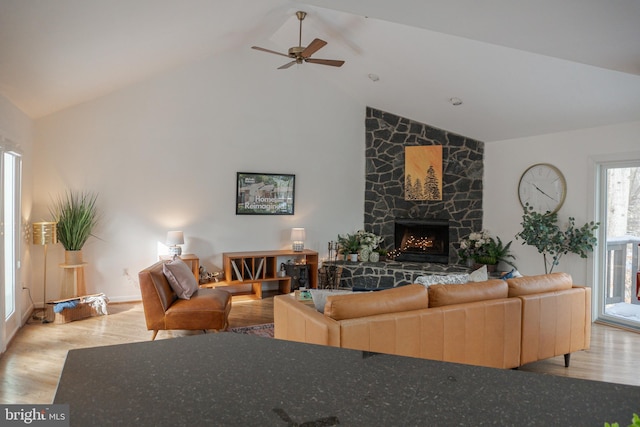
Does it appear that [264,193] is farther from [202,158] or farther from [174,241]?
[174,241]

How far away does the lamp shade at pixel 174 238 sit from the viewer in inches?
231

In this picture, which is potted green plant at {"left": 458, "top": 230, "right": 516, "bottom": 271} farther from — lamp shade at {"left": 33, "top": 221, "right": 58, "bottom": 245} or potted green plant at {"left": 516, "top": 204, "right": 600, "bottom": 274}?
lamp shade at {"left": 33, "top": 221, "right": 58, "bottom": 245}

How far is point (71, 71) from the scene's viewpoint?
414 centimetres

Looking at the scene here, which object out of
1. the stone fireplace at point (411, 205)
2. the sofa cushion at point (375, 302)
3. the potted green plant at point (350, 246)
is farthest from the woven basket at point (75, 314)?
the potted green plant at point (350, 246)

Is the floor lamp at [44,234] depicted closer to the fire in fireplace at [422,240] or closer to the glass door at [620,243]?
the fire in fireplace at [422,240]

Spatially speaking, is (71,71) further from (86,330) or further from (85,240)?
(86,330)

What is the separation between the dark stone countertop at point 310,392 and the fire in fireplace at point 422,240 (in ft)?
20.1

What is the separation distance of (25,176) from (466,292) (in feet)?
16.6

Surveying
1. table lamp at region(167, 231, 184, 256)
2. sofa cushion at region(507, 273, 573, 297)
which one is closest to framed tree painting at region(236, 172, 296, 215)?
table lamp at region(167, 231, 184, 256)

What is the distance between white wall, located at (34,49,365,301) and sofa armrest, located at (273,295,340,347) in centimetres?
326

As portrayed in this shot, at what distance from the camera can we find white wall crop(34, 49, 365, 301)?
569 cm

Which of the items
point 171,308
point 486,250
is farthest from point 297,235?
point 486,250

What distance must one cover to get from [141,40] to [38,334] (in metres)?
3.29

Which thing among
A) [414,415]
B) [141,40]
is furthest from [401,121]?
[414,415]
